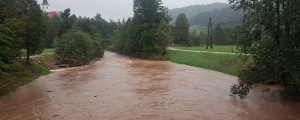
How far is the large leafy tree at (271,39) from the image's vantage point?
18062mm

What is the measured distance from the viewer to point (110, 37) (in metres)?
121

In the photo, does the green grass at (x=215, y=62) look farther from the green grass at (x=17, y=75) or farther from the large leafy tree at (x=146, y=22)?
the green grass at (x=17, y=75)

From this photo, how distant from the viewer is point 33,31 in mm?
34688

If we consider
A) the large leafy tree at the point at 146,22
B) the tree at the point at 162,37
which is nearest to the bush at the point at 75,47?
the large leafy tree at the point at 146,22

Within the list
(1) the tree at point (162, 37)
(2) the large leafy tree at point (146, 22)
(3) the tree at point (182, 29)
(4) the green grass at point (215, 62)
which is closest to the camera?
(4) the green grass at point (215, 62)

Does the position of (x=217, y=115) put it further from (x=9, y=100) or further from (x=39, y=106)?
(x=9, y=100)

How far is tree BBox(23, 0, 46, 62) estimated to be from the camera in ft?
113

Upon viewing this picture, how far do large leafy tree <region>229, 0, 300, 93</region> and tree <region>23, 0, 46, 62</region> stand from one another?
21193mm

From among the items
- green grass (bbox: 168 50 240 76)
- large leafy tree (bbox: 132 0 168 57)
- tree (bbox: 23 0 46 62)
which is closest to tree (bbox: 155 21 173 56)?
large leafy tree (bbox: 132 0 168 57)

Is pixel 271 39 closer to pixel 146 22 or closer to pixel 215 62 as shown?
pixel 215 62

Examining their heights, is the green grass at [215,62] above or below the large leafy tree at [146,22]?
below

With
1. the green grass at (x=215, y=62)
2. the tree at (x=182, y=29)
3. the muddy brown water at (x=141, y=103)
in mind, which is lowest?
the muddy brown water at (x=141, y=103)

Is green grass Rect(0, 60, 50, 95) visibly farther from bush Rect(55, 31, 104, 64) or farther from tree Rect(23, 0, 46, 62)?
bush Rect(55, 31, 104, 64)

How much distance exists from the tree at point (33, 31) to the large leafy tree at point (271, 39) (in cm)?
2119
